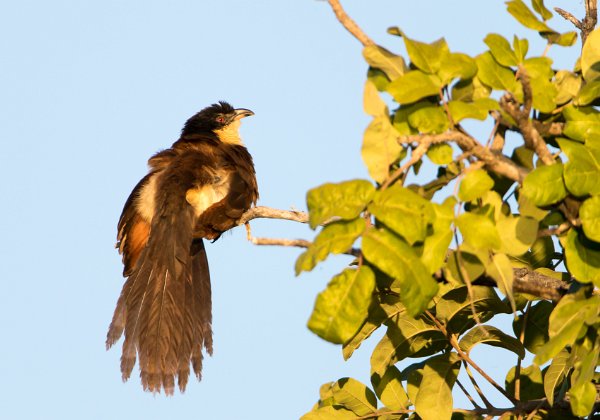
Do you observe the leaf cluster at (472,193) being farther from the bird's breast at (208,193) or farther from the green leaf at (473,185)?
the bird's breast at (208,193)

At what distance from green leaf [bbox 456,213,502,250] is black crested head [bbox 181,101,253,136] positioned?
608 centimetres

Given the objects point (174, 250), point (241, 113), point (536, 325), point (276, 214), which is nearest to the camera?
point (536, 325)

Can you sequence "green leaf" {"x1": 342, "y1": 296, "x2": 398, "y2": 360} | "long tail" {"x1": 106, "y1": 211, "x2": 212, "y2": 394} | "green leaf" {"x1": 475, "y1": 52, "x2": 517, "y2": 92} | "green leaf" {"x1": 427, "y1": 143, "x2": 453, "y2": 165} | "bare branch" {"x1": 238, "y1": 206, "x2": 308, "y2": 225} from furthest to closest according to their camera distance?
"long tail" {"x1": 106, "y1": 211, "x2": 212, "y2": 394}, "bare branch" {"x1": 238, "y1": 206, "x2": 308, "y2": 225}, "green leaf" {"x1": 342, "y1": 296, "x2": 398, "y2": 360}, "green leaf" {"x1": 475, "y1": 52, "x2": 517, "y2": 92}, "green leaf" {"x1": 427, "y1": 143, "x2": 453, "y2": 165}

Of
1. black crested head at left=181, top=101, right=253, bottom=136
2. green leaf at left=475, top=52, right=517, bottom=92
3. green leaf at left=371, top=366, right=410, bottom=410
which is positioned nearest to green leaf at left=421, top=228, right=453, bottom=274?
green leaf at left=475, top=52, right=517, bottom=92

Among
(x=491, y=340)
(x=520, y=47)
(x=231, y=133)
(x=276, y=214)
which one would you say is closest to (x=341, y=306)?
(x=520, y=47)

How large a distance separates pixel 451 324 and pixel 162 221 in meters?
3.31

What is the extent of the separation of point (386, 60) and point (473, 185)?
0.47m

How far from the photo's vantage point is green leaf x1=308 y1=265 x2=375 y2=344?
211 cm

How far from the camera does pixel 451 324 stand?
3334 mm

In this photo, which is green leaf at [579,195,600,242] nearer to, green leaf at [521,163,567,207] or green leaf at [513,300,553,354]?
green leaf at [521,163,567,207]

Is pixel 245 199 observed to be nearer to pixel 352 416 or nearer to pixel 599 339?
pixel 352 416

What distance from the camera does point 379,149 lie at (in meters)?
2.33

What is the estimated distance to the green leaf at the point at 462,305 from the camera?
3270mm

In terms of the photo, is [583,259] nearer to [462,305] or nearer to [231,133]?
[462,305]
